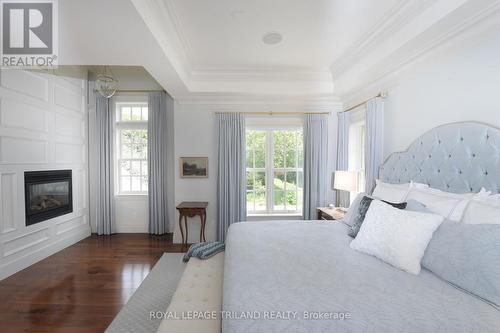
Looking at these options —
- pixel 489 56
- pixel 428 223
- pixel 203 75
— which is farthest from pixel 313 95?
pixel 428 223

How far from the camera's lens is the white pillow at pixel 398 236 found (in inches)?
57.1

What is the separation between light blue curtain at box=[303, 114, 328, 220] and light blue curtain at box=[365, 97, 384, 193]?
1.00 metres

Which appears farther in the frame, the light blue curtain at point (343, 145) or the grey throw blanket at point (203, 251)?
the light blue curtain at point (343, 145)

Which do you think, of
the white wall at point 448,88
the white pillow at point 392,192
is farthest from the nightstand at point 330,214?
the white wall at point 448,88

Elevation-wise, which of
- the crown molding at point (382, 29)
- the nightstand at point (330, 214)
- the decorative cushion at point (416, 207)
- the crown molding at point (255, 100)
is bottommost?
the nightstand at point (330, 214)

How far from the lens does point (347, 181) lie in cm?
319

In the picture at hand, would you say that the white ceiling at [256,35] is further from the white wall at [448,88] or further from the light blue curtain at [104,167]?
the light blue curtain at [104,167]

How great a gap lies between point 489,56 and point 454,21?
0.38m

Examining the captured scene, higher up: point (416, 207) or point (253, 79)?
point (253, 79)

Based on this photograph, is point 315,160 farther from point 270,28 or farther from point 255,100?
point 270,28

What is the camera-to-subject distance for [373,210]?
1.88 meters

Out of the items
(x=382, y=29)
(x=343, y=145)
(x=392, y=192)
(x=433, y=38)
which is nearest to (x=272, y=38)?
(x=382, y=29)

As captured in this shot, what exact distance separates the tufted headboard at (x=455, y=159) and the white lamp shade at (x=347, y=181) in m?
0.71

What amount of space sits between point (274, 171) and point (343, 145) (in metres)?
1.30
